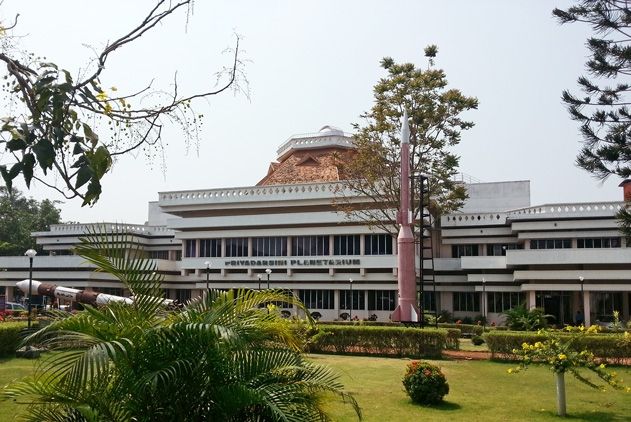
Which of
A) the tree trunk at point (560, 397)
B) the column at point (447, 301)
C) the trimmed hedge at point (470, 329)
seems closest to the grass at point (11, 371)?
the tree trunk at point (560, 397)

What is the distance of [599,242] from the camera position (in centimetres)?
3728

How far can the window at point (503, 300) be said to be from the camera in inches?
1516

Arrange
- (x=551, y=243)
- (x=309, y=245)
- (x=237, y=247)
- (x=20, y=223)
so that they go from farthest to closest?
(x=20, y=223), (x=237, y=247), (x=309, y=245), (x=551, y=243)

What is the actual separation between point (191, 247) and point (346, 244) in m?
12.2

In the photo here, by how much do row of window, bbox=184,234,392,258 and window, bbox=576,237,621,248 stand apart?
1146 centimetres

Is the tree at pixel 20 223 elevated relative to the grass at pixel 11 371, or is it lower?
elevated

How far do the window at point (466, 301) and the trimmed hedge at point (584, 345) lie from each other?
19.3 meters

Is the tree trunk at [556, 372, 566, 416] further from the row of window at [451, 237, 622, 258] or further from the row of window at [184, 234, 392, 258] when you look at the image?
the row of window at [451, 237, 622, 258]

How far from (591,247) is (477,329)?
11861 millimetres

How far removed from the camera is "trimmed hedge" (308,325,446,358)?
71.3ft

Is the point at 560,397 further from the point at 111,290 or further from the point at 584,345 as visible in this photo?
the point at 111,290

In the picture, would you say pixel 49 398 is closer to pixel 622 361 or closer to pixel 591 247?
pixel 622 361

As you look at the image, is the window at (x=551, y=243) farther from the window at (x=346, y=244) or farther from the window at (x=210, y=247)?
the window at (x=210, y=247)

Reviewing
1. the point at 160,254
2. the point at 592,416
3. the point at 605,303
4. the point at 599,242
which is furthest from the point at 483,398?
the point at 160,254
